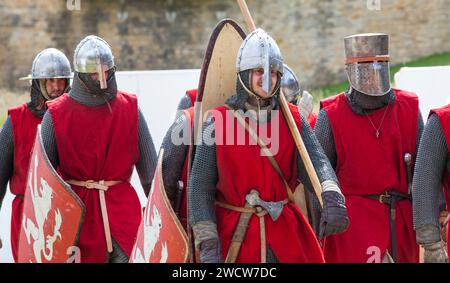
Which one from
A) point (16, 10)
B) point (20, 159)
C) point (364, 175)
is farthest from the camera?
point (16, 10)

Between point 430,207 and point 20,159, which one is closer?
point 430,207

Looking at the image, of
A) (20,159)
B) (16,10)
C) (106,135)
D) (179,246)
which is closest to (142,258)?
(179,246)

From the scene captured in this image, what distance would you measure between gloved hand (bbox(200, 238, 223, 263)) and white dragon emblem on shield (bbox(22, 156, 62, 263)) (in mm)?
1303

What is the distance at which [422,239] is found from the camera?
697 cm

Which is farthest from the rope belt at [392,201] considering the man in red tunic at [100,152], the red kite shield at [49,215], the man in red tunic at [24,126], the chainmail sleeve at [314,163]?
the man in red tunic at [24,126]

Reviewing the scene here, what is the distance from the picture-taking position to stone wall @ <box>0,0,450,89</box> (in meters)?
28.8

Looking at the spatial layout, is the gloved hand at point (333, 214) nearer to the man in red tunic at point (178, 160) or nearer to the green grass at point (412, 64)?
the man in red tunic at point (178, 160)

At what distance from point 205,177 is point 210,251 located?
400 millimetres

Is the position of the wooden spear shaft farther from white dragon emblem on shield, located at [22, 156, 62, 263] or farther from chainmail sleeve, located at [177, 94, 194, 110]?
chainmail sleeve, located at [177, 94, 194, 110]

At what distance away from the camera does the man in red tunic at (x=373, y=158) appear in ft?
25.1
